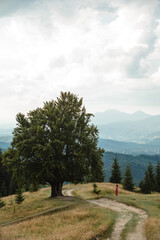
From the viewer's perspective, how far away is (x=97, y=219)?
54.4 ft

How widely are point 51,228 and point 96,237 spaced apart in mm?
4099

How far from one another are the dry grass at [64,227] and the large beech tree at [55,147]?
7280 mm

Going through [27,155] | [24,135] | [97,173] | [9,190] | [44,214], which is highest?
[24,135]

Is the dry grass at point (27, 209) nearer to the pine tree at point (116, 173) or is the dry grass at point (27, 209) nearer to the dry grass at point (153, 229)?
the dry grass at point (153, 229)

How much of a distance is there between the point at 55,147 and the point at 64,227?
12.4 metres

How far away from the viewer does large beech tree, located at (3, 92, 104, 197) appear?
25.1 m

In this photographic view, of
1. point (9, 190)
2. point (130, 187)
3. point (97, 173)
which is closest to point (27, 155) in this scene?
point (97, 173)

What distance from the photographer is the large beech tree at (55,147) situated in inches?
987

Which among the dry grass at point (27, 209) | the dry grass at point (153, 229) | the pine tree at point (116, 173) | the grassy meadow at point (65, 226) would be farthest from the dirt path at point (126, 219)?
the pine tree at point (116, 173)

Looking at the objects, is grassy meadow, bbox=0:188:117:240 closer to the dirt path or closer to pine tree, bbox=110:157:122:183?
the dirt path

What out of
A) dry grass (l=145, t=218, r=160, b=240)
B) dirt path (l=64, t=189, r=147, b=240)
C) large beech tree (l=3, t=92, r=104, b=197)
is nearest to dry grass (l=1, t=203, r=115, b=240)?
dirt path (l=64, t=189, r=147, b=240)

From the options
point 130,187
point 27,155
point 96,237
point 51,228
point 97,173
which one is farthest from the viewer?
point 130,187

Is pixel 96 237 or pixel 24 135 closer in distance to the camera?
pixel 96 237

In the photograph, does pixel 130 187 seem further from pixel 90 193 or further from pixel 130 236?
pixel 130 236
